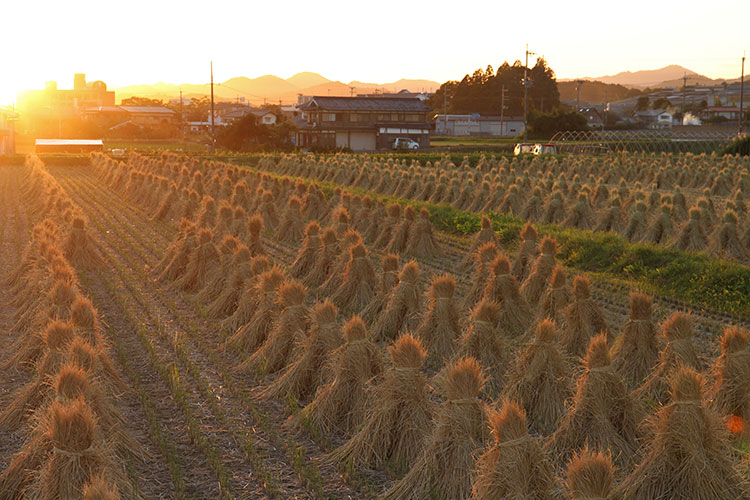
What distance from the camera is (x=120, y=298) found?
10.9 metres

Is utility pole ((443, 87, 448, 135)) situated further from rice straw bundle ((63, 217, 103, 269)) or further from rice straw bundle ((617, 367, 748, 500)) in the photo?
rice straw bundle ((617, 367, 748, 500))

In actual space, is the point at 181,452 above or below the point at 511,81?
below

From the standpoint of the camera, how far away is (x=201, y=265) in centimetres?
1155

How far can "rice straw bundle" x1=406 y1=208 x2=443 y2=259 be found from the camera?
546 inches

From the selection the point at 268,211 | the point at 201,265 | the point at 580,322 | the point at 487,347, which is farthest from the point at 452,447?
the point at 268,211

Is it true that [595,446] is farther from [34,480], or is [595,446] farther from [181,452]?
[34,480]

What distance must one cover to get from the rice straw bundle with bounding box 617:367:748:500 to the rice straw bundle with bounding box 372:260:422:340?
4.01 metres

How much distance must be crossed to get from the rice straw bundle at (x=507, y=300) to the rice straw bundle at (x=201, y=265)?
14.4 feet

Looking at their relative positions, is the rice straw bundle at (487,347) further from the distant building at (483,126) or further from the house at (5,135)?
the distant building at (483,126)

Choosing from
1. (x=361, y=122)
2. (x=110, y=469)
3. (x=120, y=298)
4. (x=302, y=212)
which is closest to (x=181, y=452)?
(x=110, y=469)

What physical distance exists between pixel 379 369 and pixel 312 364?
80 centimetres

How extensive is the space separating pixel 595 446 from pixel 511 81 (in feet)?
276

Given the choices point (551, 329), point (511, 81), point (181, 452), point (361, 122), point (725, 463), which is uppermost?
point (511, 81)

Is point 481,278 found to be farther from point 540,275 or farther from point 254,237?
point 254,237
